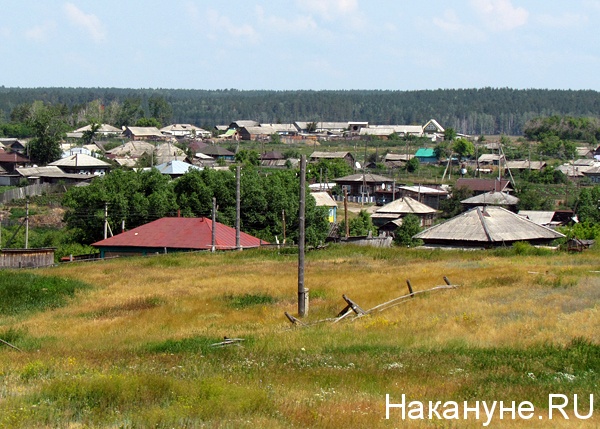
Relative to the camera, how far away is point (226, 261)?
120ft

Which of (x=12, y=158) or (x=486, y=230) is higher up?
(x=486, y=230)

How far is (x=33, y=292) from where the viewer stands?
91.7 ft

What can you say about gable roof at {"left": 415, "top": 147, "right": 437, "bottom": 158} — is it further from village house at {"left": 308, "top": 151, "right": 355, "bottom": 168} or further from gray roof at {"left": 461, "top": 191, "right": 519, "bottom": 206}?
gray roof at {"left": 461, "top": 191, "right": 519, "bottom": 206}

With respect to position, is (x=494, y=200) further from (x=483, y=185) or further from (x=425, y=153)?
(x=425, y=153)

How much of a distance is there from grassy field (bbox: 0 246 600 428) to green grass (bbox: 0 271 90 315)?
8 centimetres

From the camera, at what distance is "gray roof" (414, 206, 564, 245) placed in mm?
43406

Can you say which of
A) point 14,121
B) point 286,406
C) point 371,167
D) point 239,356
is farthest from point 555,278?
point 14,121

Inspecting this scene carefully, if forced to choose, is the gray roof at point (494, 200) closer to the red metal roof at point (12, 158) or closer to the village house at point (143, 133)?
the red metal roof at point (12, 158)

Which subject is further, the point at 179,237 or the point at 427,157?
the point at 427,157

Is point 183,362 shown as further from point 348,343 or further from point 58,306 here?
point 58,306

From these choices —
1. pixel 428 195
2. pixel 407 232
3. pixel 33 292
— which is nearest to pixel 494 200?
pixel 428 195

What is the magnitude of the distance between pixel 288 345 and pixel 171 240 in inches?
1066

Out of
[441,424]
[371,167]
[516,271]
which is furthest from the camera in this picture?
[371,167]

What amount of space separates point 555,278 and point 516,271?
2.44 metres
